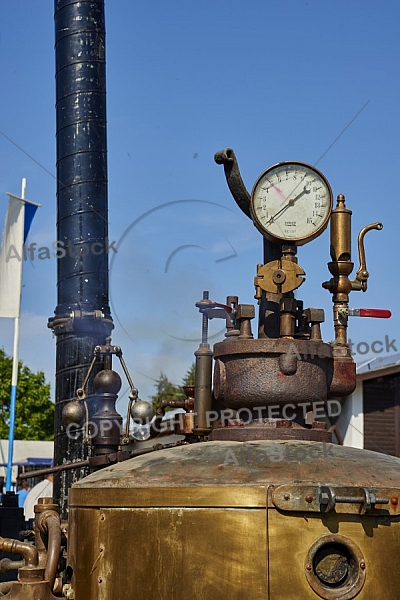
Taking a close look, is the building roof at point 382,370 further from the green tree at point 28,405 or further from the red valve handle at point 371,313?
the green tree at point 28,405

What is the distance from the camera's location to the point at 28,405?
45.5 meters

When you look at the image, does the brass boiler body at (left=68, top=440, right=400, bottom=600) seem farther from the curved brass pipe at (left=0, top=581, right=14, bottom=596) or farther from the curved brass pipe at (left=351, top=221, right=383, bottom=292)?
the curved brass pipe at (left=351, top=221, right=383, bottom=292)

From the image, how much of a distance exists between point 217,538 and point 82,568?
74cm

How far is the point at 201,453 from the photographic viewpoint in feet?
13.4

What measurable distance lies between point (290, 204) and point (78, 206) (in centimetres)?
370

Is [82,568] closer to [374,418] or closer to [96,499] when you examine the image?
[96,499]

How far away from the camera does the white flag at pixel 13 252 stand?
14.0 m

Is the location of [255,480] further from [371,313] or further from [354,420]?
[354,420]

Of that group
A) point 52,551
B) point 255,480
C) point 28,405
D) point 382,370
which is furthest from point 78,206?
point 28,405

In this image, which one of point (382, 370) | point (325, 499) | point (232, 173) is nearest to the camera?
point (325, 499)

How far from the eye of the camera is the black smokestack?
7.93m

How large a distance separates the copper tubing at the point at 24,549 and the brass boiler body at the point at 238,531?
67cm

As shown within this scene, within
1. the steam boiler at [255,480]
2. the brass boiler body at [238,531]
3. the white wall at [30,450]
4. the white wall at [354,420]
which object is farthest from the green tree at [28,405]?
the brass boiler body at [238,531]

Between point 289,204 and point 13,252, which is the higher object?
point 13,252
